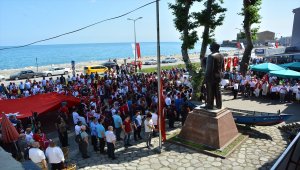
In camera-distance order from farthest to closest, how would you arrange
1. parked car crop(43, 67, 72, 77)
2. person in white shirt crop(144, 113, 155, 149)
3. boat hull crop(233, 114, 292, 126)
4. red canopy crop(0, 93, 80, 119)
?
parked car crop(43, 67, 72, 77)
red canopy crop(0, 93, 80, 119)
boat hull crop(233, 114, 292, 126)
person in white shirt crop(144, 113, 155, 149)

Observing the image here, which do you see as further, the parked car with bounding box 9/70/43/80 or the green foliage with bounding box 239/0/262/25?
the parked car with bounding box 9/70/43/80

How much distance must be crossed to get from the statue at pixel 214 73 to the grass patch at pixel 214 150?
184 cm

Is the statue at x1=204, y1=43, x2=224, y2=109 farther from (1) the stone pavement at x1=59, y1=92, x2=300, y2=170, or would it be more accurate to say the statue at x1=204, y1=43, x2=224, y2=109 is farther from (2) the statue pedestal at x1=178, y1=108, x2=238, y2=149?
(1) the stone pavement at x1=59, y1=92, x2=300, y2=170

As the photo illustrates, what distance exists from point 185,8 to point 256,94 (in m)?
9.17

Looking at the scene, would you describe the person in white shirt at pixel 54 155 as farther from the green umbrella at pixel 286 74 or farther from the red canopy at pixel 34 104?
the green umbrella at pixel 286 74

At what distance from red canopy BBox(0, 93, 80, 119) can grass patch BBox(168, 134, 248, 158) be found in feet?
23.2

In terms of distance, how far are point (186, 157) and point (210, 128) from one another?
1.73 m

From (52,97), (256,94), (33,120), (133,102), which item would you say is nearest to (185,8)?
(133,102)

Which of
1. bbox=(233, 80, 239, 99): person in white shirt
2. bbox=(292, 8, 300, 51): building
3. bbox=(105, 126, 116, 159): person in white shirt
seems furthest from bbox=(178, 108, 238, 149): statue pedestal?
bbox=(292, 8, 300, 51): building

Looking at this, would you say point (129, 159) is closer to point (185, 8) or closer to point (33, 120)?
point (33, 120)

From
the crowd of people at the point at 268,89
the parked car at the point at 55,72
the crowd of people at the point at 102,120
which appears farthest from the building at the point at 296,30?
the parked car at the point at 55,72

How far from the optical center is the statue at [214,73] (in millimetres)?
12578

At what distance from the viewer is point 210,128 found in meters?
12.2

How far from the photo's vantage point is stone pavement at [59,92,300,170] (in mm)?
10891
